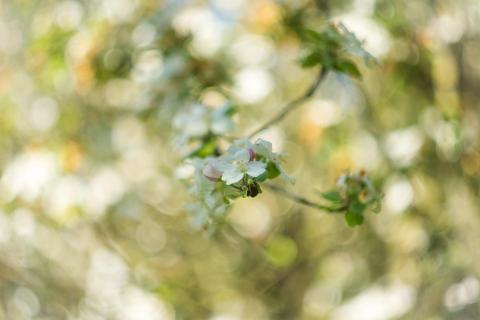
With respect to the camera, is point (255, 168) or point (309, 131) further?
point (309, 131)

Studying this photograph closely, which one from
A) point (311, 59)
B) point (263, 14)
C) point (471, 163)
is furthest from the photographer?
point (263, 14)

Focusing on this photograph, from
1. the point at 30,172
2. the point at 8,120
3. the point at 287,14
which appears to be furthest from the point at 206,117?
the point at 8,120

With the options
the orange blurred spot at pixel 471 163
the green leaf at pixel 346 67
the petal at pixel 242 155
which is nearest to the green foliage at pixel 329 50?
the green leaf at pixel 346 67

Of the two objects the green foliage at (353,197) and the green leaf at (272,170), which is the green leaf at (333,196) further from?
the green leaf at (272,170)

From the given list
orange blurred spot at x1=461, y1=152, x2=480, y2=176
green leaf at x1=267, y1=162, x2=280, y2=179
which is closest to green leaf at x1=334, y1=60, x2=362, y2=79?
green leaf at x1=267, y1=162, x2=280, y2=179

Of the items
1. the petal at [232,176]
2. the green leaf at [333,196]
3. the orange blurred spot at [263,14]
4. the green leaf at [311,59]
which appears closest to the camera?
the petal at [232,176]

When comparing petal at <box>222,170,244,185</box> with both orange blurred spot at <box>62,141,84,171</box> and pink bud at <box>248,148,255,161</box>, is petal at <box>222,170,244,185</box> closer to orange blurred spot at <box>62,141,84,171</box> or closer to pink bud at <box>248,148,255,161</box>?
pink bud at <box>248,148,255,161</box>

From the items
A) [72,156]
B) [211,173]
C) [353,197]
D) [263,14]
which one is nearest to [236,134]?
[263,14]

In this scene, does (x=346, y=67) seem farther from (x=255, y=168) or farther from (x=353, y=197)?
(x=255, y=168)
